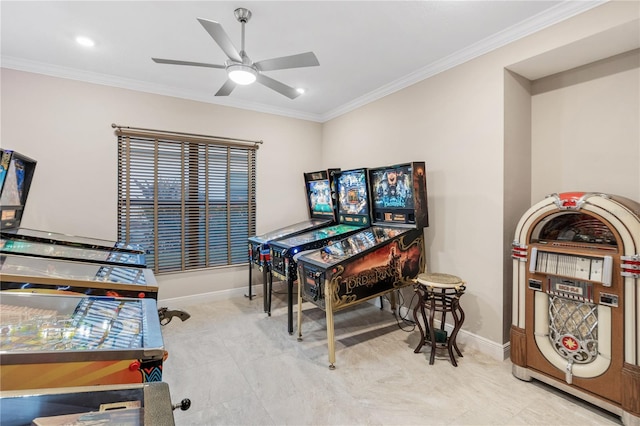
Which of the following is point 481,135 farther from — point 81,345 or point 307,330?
point 81,345

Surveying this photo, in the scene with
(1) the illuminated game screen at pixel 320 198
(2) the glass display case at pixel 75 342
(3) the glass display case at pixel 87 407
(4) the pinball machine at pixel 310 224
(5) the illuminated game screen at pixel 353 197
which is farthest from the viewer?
(1) the illuminated game screen at pixel 320 198

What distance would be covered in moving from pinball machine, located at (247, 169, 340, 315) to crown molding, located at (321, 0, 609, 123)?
1306 mm

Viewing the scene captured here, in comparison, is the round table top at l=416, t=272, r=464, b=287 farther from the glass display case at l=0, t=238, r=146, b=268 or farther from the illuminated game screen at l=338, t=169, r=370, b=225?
the glass display case at l=0, t=238, r=146, b=268

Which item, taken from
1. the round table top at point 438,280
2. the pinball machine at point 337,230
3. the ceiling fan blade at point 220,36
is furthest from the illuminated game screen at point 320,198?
the ceiling fan blade at point 220,36

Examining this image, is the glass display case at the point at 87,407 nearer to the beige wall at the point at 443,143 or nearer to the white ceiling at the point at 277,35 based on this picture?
the white ceiling at the point at 277,35

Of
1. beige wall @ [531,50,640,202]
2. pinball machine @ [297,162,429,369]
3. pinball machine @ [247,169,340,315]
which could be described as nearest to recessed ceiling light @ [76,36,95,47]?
pinball machine @ [247,169,340,315]

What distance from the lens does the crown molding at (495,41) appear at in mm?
2236

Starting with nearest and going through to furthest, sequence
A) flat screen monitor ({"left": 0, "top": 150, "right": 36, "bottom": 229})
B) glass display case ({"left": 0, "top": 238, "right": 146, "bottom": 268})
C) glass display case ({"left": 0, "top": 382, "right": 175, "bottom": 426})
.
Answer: glass display case ({"left": 0, "top": 382, "right": 175, "bottom": 426}) < flat screen monitor ({"left": 0, "top": 150, "right": 36, "bottom": 229}) < glass display case ({"left": 0, "top": 238, "right": 146, "bottom": 268})

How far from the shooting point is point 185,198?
407 centimetres

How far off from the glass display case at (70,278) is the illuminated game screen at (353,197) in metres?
2.36

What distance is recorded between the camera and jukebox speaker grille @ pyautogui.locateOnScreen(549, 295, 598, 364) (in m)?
2.03

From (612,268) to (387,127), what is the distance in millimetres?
2698

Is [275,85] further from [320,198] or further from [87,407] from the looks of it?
[87,407]

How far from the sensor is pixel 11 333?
1.16m
